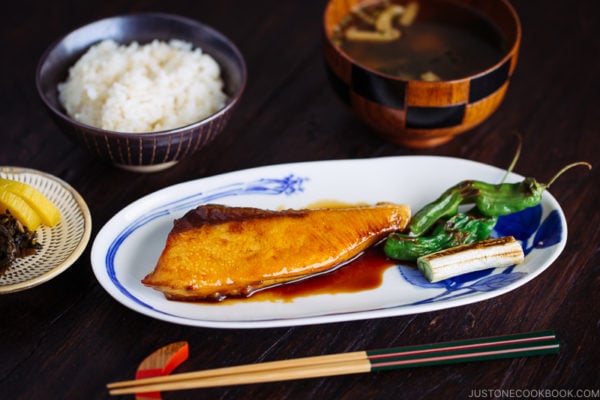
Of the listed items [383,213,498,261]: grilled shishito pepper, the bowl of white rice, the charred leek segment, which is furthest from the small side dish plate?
the charred leek segment

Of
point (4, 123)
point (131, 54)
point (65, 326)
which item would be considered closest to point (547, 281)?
point (65, 326)

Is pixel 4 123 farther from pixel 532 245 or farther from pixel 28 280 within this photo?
pixel 532 245

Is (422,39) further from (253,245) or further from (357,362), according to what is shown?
(357,362)

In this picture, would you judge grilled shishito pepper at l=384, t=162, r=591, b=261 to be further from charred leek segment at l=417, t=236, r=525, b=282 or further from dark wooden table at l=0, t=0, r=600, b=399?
dark wooden table at l=0, t=0, r=600, b=399

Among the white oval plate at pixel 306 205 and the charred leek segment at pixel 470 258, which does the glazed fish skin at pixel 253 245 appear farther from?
the charred leek segment at pixel 470 258

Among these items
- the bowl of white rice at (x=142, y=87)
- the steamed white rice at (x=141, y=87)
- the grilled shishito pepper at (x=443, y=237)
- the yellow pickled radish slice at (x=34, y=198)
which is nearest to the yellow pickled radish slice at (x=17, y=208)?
the yellow pickled radish slice at (x=34, y=198)
